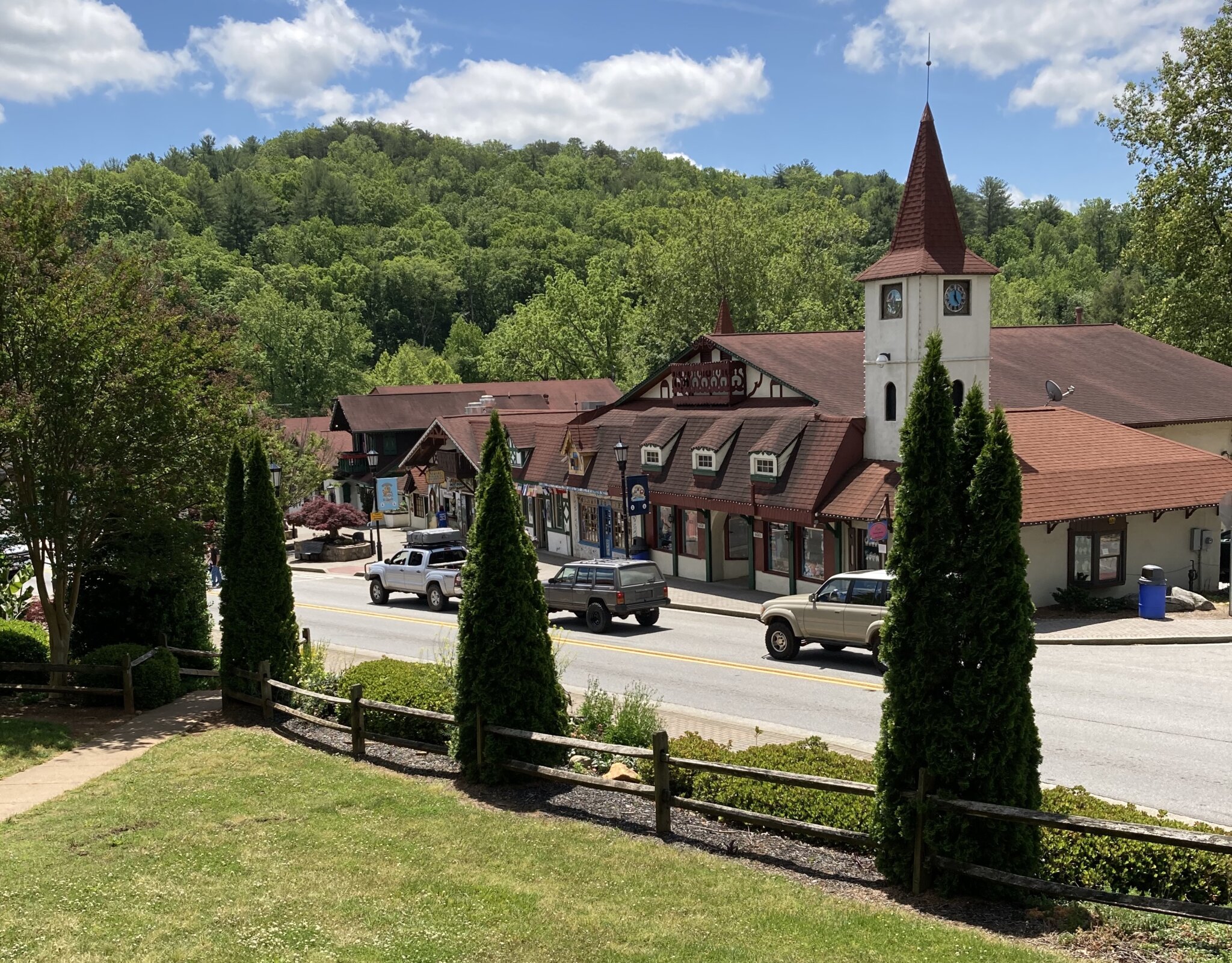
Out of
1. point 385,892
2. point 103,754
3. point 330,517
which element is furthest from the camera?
point 330,517

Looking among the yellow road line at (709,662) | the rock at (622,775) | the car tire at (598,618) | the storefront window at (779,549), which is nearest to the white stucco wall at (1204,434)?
the storefront window at (779,549)

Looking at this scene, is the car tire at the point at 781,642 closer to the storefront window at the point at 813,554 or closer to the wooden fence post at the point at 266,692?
the storefront window at the point at 813,554

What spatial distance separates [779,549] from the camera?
34469 mm

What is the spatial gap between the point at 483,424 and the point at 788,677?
3129 cm

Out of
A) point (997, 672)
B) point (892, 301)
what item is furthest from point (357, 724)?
point (892, 301)

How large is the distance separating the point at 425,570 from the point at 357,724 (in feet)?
67.0

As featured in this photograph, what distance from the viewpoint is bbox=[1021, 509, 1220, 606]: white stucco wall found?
2869cm

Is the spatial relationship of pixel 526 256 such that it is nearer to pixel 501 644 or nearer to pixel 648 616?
pixel 648 616

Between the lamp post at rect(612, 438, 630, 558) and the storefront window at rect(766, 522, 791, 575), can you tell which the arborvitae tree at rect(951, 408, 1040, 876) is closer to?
the storefront window at rect(766, 522, 791, 575)

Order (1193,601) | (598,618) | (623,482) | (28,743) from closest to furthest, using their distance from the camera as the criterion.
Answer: (28,743) → (1193,601) → (598,618) → (623,482)

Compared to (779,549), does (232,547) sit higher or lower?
higher

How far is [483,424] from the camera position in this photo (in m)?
51.4

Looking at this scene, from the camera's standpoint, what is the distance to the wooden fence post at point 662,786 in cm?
1164

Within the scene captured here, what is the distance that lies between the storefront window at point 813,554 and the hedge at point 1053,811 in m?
18.4
